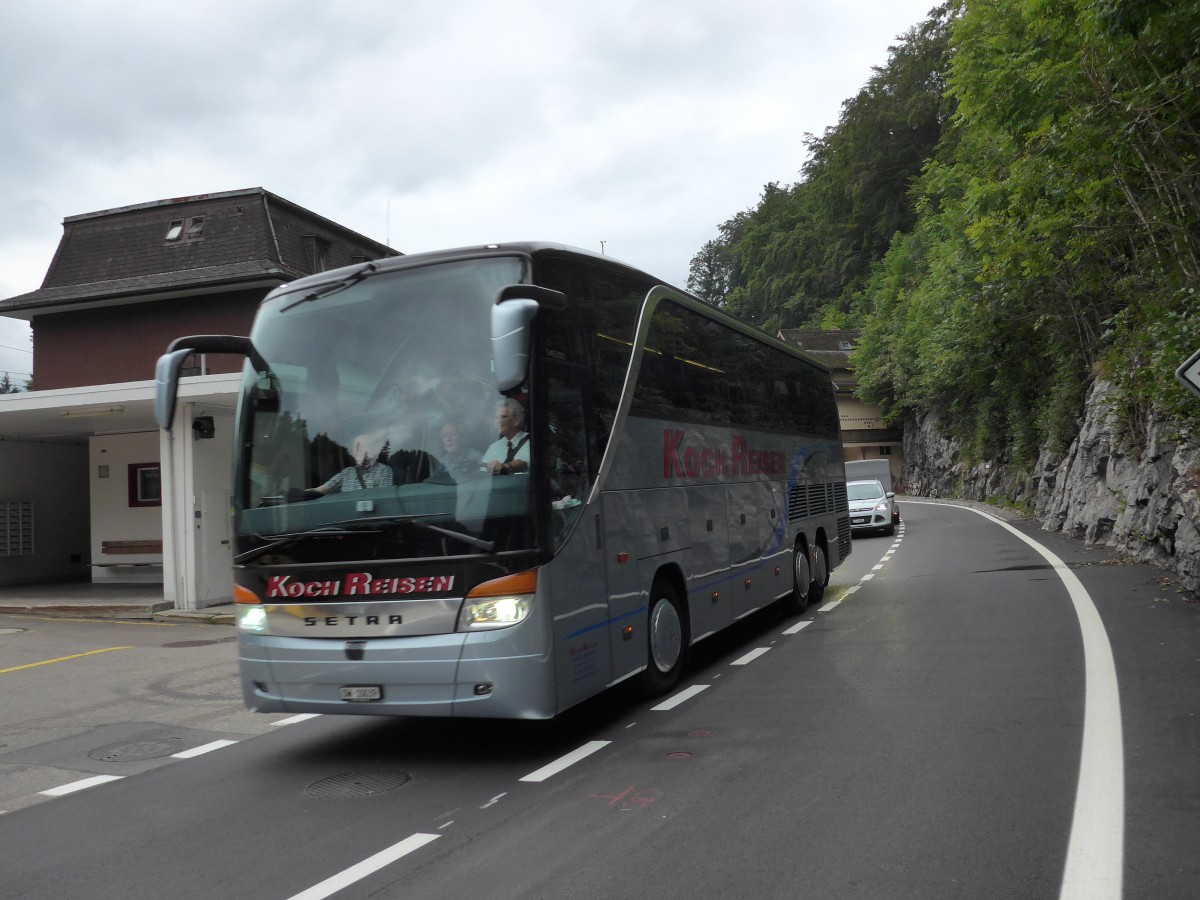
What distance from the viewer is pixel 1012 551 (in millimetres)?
21531

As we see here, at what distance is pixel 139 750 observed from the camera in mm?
7727

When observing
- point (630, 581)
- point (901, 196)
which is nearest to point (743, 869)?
point (630, 581)

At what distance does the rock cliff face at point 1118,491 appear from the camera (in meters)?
14.5

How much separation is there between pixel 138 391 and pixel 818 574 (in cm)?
1098

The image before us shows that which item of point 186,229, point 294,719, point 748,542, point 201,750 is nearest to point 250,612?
point 201,750

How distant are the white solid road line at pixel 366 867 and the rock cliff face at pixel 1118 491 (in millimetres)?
11173

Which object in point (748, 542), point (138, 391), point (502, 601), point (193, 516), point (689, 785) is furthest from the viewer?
point (193, 516)

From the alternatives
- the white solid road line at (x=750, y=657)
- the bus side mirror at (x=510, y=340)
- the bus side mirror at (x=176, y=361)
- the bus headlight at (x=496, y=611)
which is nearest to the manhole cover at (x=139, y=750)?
the bus side mirror at (x=176, y=361)

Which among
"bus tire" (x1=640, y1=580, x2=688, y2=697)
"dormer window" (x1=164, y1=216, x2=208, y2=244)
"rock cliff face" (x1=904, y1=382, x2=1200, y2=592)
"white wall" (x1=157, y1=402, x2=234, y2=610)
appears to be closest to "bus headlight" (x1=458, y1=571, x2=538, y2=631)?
"bus tire" (x1=640, y1=580, x2=688, y2=697)

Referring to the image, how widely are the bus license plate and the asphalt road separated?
1.61ft

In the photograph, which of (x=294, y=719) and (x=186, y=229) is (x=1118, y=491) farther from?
(x=186, y=229)

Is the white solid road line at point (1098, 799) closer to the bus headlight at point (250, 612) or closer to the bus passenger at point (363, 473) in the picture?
the bus passenger at point (363, 473)

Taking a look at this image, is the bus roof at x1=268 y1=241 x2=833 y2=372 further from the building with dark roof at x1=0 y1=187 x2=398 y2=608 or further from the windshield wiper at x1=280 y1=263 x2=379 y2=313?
the building with dark roof at x1=0 y1=187 x2=398 y2=608

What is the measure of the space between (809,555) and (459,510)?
8556 millimetres
